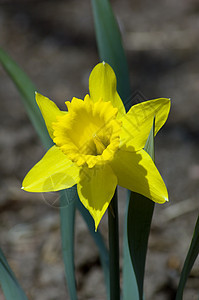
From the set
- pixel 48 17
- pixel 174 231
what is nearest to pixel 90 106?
pixel 174 231

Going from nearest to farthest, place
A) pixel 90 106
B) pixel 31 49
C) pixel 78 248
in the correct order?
pixel 90 106
pixel 78 248
pixel 31 49

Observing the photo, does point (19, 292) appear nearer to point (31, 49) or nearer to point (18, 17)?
point (31, 49)

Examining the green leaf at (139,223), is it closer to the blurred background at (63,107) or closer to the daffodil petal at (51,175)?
the daffodil petal at (51,175)

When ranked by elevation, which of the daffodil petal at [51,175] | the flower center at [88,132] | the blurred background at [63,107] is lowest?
the blurred background at [63,107]

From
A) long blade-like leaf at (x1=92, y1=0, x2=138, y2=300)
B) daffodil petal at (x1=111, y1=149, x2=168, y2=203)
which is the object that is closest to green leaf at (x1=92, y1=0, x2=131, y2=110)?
long blade-like leaf at (x1=92, y1=0, x2=138, y2=300)

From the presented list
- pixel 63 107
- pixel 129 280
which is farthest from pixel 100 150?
pixel 63 107

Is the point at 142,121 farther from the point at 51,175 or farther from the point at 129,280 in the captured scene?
the point at 129,280

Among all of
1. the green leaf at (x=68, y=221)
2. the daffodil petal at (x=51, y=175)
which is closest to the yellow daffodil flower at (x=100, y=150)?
the daffodil petal at (x=51, y=175)
